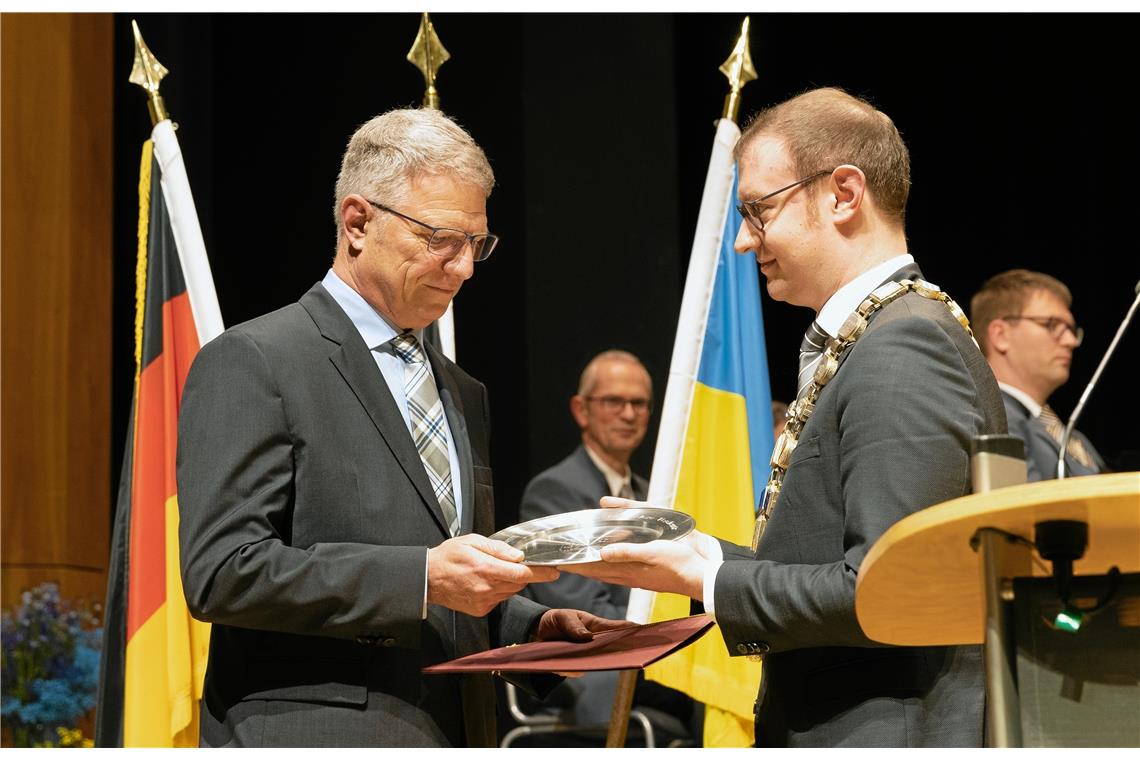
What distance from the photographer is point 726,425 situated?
394cm

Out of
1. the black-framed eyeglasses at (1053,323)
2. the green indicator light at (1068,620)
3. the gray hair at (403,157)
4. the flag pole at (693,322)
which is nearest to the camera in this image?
the green indicator light at (1068,620)

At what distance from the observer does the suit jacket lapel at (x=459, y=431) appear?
2295mm

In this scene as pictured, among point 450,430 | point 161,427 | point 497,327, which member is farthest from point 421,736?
point 497,327

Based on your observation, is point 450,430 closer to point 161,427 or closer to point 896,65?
point 161,427

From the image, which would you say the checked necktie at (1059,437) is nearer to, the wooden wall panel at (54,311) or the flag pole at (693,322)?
the flag pole at (693,322)

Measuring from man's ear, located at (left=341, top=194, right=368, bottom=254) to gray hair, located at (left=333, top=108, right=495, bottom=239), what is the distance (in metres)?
0.02

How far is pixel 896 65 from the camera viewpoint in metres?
6.46

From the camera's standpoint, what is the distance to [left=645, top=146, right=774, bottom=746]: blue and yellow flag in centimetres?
385

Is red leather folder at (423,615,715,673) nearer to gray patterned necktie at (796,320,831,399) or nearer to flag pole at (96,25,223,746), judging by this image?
gray patterned necktie at (796,320,831,399)

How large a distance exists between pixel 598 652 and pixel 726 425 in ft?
6.40

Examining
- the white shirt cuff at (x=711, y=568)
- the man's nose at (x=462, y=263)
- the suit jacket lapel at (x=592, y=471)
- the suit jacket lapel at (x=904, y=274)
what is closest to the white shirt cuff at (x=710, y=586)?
the white shirt cuff at (x=711, y=568)

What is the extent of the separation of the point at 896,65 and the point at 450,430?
468cm

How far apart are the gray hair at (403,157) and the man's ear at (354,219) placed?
0.02m

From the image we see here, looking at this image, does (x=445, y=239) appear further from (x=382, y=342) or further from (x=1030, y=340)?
(x=1030, y=340)
